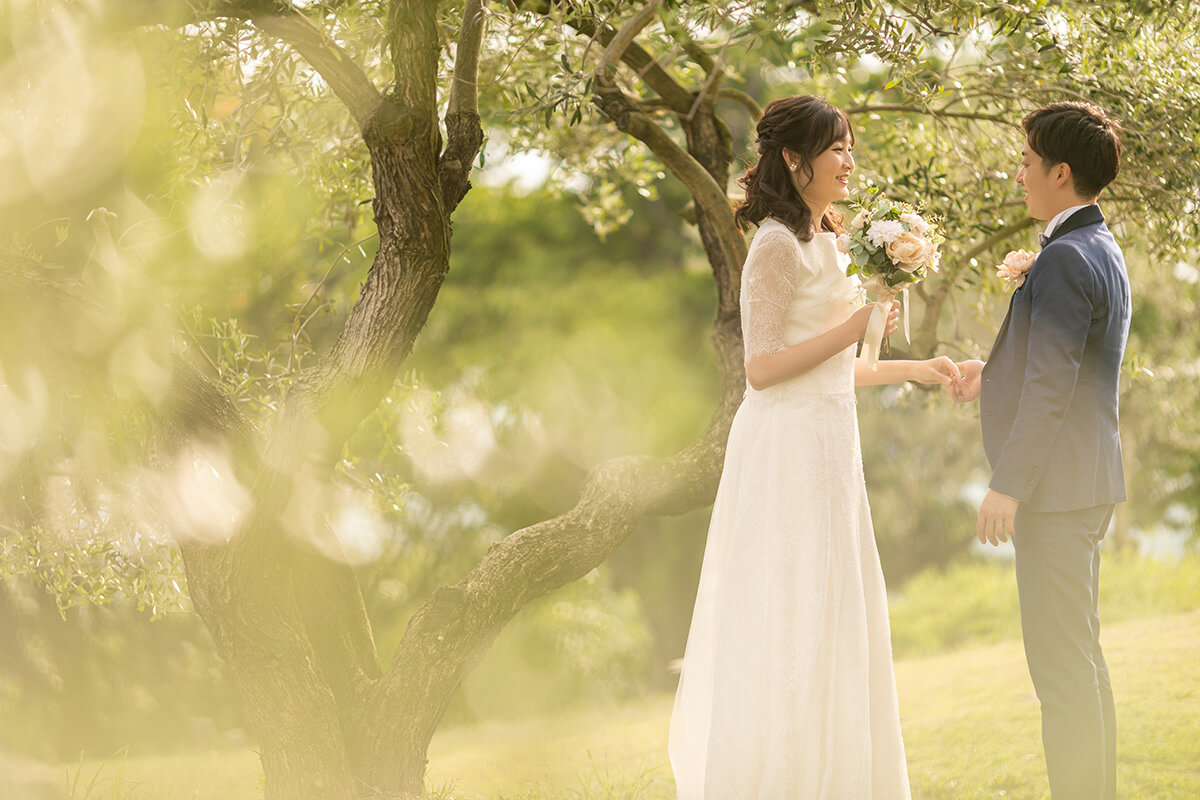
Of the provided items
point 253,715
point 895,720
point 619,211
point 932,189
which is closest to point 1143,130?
point 932,189

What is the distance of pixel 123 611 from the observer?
347 inches

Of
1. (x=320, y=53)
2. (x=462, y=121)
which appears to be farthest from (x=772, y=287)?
(x=320, y=53)

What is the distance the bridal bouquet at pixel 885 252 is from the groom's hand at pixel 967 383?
2.00ft

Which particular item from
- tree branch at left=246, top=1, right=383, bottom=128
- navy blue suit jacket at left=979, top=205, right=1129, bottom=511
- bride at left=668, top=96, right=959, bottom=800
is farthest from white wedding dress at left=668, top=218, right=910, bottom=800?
tree branch at left=246, top=1, right=383, bottom=128

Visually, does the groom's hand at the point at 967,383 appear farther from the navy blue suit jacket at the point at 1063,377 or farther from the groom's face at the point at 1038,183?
the groom's face at the point at 1038,183

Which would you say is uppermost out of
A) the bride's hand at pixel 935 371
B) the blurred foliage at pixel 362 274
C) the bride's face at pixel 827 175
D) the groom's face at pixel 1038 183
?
the blurred foliage at pixel 362 274

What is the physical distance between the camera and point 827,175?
3.20 m

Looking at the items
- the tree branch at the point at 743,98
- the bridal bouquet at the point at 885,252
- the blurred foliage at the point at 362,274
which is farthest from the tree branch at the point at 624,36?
the bridal bouquet at the point at 885,252

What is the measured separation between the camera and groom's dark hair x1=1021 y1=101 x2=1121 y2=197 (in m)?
2.97

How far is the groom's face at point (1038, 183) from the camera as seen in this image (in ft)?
10.1

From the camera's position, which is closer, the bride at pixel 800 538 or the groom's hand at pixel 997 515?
the groom's hand at pixel 997 515

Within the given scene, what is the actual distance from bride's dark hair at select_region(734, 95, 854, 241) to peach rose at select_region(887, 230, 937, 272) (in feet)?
1.07

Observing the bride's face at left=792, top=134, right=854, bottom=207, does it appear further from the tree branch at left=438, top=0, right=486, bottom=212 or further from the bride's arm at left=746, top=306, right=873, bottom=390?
the tree branch at left=438, top=0, right=486, bottom=212

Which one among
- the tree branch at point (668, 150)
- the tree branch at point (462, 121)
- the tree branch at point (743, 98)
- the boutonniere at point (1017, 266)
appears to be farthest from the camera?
the tree branch at point (743, 98)
